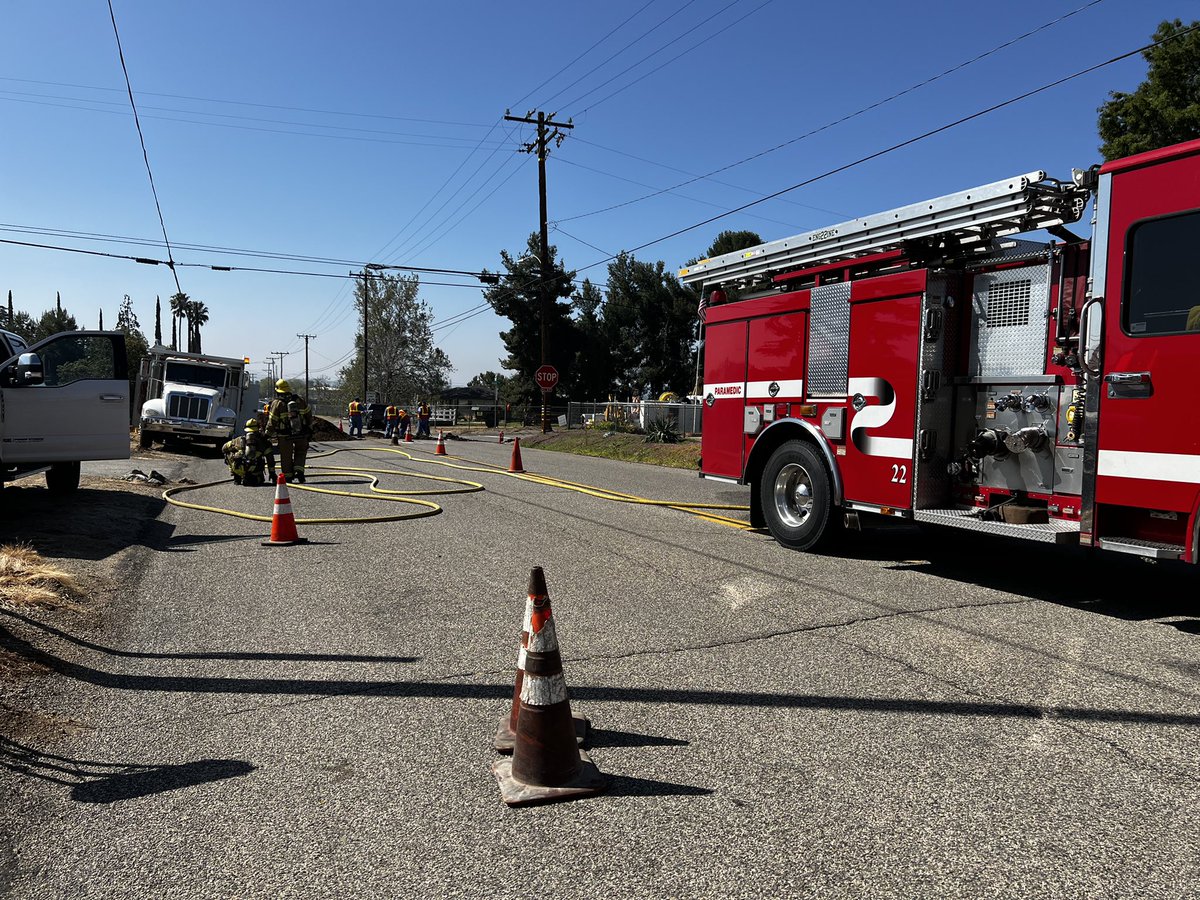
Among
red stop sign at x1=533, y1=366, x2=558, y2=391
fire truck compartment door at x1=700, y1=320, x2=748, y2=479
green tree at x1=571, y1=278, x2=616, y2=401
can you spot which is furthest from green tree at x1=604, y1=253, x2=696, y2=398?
fire truck compartment door at x1=700, y1=320, x2=748, y2=479

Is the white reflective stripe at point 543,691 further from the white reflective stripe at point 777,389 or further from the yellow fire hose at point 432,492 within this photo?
the yellow fire hose at point 432,492

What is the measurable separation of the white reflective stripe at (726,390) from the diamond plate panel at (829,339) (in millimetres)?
1227

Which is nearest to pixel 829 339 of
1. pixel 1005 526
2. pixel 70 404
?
pixel 1005 526

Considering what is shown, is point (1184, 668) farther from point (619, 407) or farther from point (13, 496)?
point (619, 407)

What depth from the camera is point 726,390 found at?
32.1 ft

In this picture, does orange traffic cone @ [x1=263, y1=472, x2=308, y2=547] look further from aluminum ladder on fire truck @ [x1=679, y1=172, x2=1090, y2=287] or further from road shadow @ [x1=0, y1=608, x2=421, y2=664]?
aluminum ladder on fire truck @ [x1=679, y1=172, x2=1090, y2=287]

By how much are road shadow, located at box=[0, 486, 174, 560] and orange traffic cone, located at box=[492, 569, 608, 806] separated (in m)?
6.02

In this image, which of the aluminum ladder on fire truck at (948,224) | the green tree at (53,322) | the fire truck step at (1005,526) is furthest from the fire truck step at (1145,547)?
the green tree at (53,322)

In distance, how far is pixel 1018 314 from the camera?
6.61m

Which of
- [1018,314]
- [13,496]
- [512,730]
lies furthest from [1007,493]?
[13,496]

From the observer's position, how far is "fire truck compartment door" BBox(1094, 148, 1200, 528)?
5145 mm

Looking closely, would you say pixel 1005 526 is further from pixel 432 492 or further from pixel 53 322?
pixel 53 322

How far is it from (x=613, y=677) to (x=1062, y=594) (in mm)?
4183

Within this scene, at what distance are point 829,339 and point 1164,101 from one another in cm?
2004
